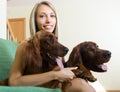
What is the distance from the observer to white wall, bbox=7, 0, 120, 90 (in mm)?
5398

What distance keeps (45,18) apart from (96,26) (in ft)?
12.5

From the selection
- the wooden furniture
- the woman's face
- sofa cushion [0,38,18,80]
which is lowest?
the wooden furniture

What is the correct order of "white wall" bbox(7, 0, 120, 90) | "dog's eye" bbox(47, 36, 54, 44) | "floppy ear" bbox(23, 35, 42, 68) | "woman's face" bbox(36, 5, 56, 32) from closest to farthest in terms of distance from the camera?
"floppy ear" bbox(23, 35, 42, 68) < "dog's eye" bbox(47, 36, 54, 44) < "woman's face" bbox(36, 5, 56, 32) < "white wall" bbox(7, 0, 120, 90)

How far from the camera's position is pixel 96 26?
5.54 m

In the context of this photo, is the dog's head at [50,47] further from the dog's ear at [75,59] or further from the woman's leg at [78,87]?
the woman's leg at [78,87]

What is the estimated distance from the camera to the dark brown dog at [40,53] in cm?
119

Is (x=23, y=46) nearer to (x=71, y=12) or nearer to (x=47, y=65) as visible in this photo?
(x=47, y=65)

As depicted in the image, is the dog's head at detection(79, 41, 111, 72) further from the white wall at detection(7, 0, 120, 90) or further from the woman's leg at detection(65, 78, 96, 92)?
the white wall at detection(7, 0, 120, 90)

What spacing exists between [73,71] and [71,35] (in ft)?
14.5

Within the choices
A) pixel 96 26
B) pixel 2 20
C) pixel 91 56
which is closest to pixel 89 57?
pixel 91 56

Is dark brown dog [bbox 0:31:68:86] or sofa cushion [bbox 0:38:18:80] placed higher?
dark brown dog [bbox 0:31:68:86]

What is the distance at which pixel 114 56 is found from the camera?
17.8 ft

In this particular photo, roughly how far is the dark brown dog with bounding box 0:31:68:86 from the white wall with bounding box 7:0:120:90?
4244 mm

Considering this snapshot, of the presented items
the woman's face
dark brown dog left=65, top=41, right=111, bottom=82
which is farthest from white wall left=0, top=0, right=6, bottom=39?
dark brown dog left=65, top=41, right=111, bottom=82
